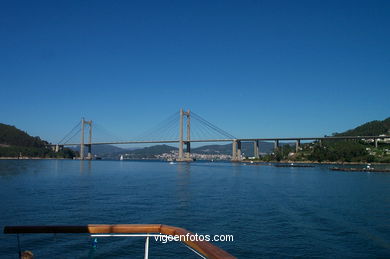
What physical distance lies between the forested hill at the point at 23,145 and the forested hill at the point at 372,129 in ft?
348

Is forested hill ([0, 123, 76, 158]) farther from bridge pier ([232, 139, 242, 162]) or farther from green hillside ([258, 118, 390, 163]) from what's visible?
green hillside ([258, 118, 390, 163])

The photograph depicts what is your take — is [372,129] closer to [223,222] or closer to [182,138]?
[182,138]

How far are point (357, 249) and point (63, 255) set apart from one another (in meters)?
6.61

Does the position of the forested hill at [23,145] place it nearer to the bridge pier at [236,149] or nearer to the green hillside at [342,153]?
the bridge pier at [236,149]

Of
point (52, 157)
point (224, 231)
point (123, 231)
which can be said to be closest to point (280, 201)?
point (224, 231)

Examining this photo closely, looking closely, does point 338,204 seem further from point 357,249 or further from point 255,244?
point 255,244

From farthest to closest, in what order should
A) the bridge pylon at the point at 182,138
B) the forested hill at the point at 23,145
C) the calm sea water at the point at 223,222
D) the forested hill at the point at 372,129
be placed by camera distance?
the forested hill at the point at 372,129
the forested hill at the point at 23,145
the bridge pylon at the point at 182,138
the calm sea water at the point at 223,222

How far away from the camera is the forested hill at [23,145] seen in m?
104

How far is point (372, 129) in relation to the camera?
12875cm

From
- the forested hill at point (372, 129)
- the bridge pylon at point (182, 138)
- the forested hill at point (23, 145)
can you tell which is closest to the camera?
the bridge pylon at point (182, 138)

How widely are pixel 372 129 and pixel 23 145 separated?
430 ft

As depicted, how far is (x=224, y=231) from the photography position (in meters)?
8.90

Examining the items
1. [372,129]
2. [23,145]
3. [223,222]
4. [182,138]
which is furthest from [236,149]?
[223,222]

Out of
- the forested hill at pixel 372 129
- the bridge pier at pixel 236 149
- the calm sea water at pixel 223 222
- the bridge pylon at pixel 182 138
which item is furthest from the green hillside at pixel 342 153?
the calm sea water at pixel 223 222
